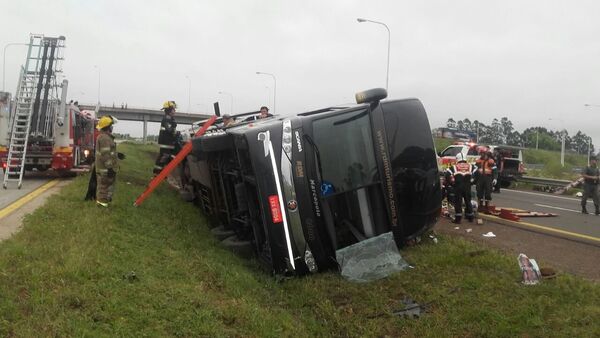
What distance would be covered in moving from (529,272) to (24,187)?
10.2 meters

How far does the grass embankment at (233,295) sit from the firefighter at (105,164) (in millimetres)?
1246

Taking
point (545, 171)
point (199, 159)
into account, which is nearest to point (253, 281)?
point (199, 159)

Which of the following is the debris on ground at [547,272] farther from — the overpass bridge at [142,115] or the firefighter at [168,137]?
the overpass bridge at [142,115]

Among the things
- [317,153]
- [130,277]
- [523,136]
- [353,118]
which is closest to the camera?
[130,277]

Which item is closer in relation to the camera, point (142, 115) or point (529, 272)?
point (529, 272)

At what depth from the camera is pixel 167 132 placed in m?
9.75

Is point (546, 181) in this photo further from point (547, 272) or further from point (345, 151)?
point (345, 151)

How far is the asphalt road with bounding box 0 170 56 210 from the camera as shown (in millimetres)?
8617

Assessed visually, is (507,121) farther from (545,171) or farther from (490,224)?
(490,224)

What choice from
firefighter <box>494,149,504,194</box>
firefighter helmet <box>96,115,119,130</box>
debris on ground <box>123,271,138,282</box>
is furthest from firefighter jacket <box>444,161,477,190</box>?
firefighter <box>494,149,504,194</box>

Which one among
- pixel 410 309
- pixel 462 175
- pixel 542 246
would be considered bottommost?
pixel 410 309

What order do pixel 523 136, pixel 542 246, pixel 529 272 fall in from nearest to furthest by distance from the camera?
1. pixel 529 272
2. pixel 542 246
3. pixel 523 136

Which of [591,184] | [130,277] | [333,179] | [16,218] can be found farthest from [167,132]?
[591,184]

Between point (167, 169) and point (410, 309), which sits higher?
point (167, 169)
